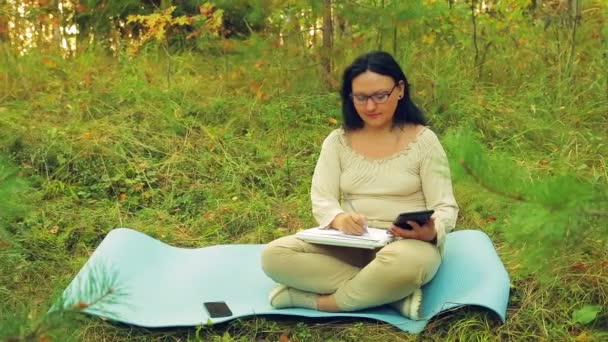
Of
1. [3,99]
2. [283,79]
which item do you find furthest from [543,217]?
[3,99]

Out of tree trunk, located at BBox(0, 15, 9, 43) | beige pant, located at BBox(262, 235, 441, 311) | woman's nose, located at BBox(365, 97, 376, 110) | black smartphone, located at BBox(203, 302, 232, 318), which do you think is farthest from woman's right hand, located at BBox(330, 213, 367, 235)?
tree trunk, located at BBox(0, 15, 9, 43)

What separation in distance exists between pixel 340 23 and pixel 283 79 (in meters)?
0.82

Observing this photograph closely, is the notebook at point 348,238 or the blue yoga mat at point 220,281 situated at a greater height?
the notebook at point 348,238

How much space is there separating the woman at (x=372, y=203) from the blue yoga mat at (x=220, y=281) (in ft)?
0.34

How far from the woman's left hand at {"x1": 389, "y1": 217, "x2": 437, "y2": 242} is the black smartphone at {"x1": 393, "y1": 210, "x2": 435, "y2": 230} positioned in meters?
0.02

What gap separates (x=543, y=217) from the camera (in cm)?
198

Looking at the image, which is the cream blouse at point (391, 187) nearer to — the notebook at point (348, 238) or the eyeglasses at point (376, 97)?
the notebook at point (348, 238)

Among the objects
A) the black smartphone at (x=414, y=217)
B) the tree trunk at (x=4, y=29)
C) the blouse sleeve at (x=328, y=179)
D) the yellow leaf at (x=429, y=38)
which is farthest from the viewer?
the tree trunk at (x=4, y=29)

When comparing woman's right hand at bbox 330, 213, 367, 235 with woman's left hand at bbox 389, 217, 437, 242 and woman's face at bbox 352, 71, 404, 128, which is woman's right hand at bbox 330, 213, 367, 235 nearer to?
woman's left hand at bbox 389, 217, 437, 242

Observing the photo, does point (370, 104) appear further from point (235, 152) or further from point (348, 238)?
point (235, 152)

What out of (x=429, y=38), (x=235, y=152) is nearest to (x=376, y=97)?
(x=235, y=152)

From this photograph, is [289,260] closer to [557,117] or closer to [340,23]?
[557,117]

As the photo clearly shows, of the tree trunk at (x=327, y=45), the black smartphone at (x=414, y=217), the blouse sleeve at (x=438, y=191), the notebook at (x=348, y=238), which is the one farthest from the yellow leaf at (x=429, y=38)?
the black smartphone at (x=414, y=217)

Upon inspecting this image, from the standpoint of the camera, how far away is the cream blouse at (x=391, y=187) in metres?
3.44
